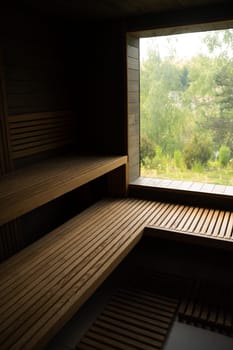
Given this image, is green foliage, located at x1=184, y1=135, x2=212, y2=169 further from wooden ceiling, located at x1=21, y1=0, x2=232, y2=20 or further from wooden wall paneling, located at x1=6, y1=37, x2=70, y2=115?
wooden wall paneling, located at x1=6, y1=37, x2=70, y2=115

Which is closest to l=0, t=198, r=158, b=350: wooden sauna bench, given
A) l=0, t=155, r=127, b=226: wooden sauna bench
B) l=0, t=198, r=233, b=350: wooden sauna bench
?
l=0, t=198, r=233, b=350: wooden sauna bench

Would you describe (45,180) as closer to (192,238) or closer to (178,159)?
(192,238)

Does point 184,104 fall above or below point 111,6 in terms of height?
below

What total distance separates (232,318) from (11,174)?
2065 millimetres

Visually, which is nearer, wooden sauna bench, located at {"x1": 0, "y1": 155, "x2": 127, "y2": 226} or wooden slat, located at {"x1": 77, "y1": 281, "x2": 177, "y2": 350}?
wooden sauna bench, located at {"x1": 0, "y1": 155, "x2": 127, "y2": 226}

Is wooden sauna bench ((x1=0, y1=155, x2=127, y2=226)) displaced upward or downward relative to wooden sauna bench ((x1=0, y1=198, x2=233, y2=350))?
upward

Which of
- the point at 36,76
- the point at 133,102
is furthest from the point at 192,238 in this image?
the point at 36,76

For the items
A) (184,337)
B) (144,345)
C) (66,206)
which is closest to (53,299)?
(144,345)

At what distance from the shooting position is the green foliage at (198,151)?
304 cm

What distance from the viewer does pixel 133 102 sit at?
3168mm

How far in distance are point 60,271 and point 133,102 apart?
6.21 feet

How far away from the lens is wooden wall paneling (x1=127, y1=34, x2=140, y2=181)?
3.05 meters

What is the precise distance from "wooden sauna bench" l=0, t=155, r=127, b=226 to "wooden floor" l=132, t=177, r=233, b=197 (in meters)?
0.36

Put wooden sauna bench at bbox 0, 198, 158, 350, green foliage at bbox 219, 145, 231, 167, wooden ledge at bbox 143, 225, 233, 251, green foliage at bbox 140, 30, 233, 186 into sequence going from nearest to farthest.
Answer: wooden sauna bench at bbox 0, 198, 158, 350
wooden ledge at bbox 143, 225, 233, 251
green foliage at bbox 140, 30, 233, 186
green foliage at bbox 219, 145, 231, 167
